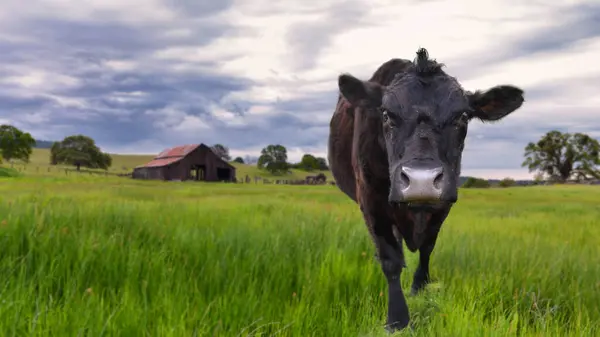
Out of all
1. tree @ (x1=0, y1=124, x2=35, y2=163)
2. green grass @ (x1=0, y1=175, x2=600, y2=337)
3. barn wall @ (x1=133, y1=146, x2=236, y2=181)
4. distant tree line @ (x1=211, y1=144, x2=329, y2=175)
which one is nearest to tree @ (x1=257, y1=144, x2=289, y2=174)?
distant tree line @ (x1=211, y1=144, x2=329, y2=175)

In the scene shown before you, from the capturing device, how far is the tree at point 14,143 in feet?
272

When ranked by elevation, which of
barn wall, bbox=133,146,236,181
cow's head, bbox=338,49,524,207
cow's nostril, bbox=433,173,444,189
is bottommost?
cow's nostril, bbox=433,173,444,189

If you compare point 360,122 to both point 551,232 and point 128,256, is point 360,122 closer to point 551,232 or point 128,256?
point 128,256

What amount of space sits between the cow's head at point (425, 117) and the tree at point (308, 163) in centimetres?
11710

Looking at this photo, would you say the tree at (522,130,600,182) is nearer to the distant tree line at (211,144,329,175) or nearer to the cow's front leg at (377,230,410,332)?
the distant tree line at (211,144,329,175)

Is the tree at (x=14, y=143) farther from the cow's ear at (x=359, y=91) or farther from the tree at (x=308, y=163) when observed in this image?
the cow's ear at (x=359, y=91)

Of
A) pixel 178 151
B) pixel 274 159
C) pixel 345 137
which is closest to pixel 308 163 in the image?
pixel 274 159

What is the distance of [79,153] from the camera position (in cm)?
9331

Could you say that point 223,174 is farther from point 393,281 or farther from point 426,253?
A: point 393,281

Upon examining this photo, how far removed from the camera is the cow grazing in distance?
10.2 feet

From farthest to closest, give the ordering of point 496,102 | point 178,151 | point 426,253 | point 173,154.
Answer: point 173,154 → point 178,151 → point 426,253 → point 496,102

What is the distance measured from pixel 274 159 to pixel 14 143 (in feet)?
180

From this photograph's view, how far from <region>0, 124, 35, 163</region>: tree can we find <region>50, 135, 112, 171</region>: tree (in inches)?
302

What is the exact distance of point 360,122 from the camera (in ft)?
15.1
